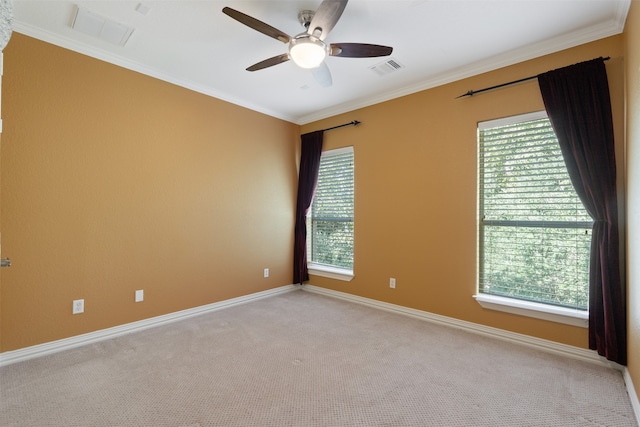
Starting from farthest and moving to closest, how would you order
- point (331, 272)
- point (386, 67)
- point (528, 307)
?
point (331, 272) < point (386, 67) < point (528, 307)

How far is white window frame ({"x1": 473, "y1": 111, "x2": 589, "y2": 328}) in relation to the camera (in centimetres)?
252

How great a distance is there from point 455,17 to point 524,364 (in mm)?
2836

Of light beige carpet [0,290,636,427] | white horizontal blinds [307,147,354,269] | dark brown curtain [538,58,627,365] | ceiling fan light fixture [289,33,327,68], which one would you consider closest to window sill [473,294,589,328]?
dark brown curtain [538,58,627,365]

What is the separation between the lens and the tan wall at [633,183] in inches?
73.1

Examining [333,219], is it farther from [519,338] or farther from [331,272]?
[519,338]

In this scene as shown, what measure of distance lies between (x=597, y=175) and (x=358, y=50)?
2.15m

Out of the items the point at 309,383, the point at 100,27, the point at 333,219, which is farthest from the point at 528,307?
the point at 100,27

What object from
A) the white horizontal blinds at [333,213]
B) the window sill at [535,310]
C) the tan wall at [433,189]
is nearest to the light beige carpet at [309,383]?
the window sill at [535,310]

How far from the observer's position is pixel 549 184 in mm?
2689

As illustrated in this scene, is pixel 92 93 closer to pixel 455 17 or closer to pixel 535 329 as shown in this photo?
pixel 455 17

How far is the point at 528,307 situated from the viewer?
2.71m

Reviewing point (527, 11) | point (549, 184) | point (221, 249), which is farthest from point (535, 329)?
point (221, 249)

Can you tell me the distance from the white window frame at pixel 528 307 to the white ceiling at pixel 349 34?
0.56 metres

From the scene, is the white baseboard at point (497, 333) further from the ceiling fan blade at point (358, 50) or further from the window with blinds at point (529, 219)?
the ceiling fan blade at point (358, 50)
